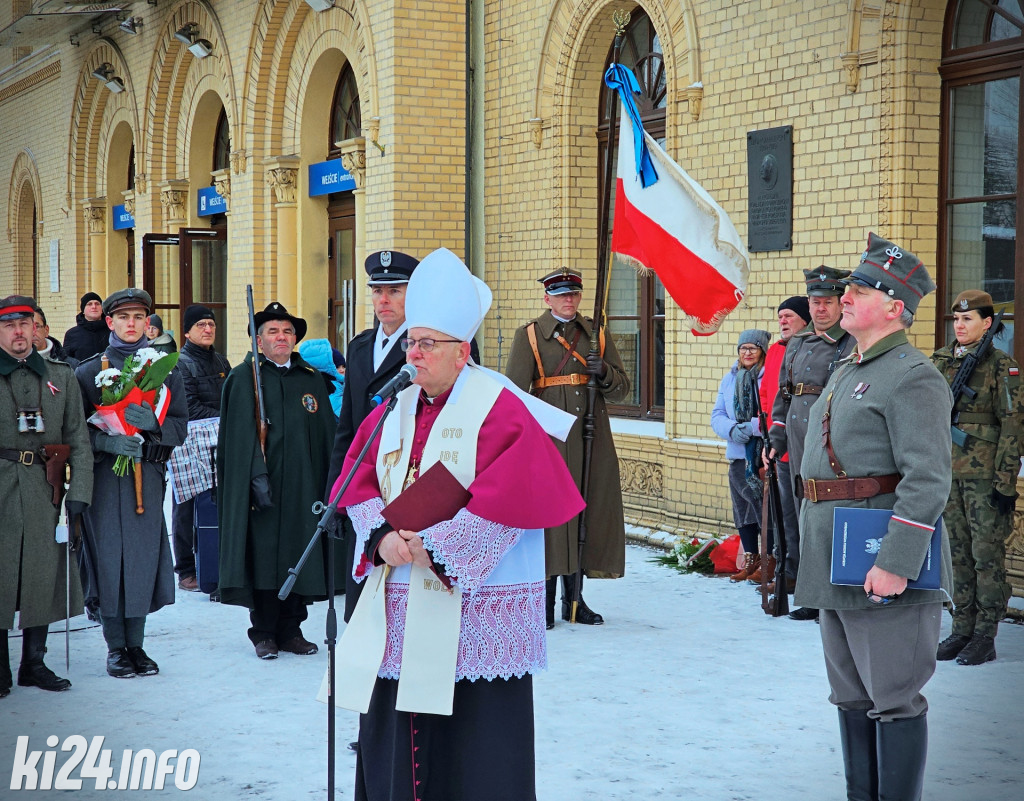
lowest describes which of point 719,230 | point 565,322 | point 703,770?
point 703,770

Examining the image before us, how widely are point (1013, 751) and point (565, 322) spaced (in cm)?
361

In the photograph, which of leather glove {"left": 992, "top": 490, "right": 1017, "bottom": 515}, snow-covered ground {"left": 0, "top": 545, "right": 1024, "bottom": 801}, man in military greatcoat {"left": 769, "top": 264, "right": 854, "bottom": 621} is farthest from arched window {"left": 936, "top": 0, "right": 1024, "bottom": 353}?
snow-covered ground {"left": 0, "top": 545, "right": 1024, "bottom": 801}

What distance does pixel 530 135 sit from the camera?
11891mm

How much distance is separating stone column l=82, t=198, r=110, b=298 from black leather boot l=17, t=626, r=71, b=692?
61.1 feet

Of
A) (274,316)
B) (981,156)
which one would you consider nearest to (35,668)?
(274,316)

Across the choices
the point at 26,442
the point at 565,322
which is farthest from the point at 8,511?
the point at 565,322

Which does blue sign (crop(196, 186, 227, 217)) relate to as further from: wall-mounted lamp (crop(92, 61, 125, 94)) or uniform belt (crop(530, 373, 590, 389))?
uniform belt (crop(530, 373, 590, 389))

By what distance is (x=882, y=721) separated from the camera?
13.4 ft

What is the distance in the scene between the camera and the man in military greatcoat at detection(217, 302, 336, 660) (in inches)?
271

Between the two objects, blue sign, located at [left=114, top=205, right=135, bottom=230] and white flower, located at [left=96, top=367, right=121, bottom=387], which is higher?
blue sign, located at [left=114, top=205, right=135, bottom=230]

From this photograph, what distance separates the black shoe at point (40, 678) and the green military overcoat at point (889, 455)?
3.92m

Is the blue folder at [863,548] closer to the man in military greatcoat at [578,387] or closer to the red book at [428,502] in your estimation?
the red book at [428,502]

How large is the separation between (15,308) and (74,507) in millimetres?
1036

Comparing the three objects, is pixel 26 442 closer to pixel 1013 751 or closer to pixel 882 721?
pixel 882 721
